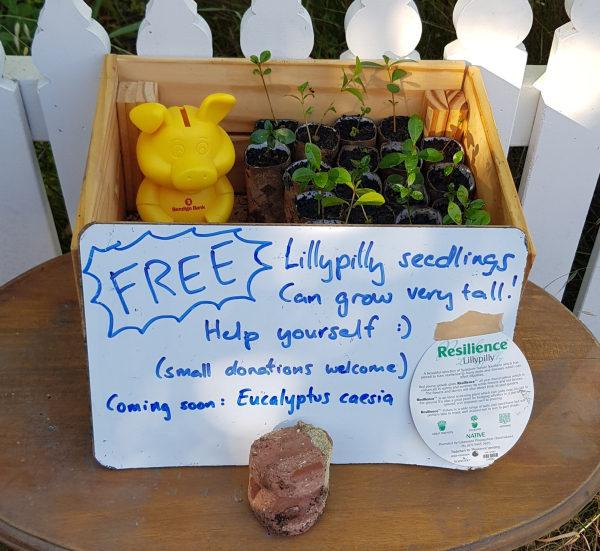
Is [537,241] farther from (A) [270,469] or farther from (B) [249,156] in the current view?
(A) [270,469]

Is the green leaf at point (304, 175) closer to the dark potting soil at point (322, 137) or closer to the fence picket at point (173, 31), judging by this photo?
the dark potting soil at point (322, 137)

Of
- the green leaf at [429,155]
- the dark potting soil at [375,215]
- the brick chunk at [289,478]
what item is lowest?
the brick chunk at [289,478]

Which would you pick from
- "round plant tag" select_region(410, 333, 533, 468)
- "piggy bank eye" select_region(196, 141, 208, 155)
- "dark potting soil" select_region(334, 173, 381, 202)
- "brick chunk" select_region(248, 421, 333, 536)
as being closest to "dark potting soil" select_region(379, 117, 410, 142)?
"dark potting soil" select_region(334, 173, 381, 202)

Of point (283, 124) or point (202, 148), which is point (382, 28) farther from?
point (202, 148)

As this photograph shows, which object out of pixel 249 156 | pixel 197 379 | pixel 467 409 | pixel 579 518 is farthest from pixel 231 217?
pixel 579 518

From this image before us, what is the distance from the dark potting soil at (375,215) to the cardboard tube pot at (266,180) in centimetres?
15

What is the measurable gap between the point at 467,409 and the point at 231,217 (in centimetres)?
58

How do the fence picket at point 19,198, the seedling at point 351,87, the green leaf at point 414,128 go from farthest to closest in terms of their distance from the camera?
the fence picket at point 19,198 < the seedling at point 351,87 < the green leaf at point 414,128

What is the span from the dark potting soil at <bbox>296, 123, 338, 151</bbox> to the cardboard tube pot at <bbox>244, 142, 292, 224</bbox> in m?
0.04

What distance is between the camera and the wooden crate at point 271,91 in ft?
3.43

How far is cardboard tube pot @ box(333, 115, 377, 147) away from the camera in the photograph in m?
1.15

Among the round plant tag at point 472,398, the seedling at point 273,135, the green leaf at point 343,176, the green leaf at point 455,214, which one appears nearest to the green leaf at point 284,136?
the seedling at point 273,135

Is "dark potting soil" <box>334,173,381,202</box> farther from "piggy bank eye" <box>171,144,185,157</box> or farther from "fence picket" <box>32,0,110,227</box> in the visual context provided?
"fence picket" <box>32,0,110,227</box>

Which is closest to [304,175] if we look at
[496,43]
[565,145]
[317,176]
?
[317,176]
